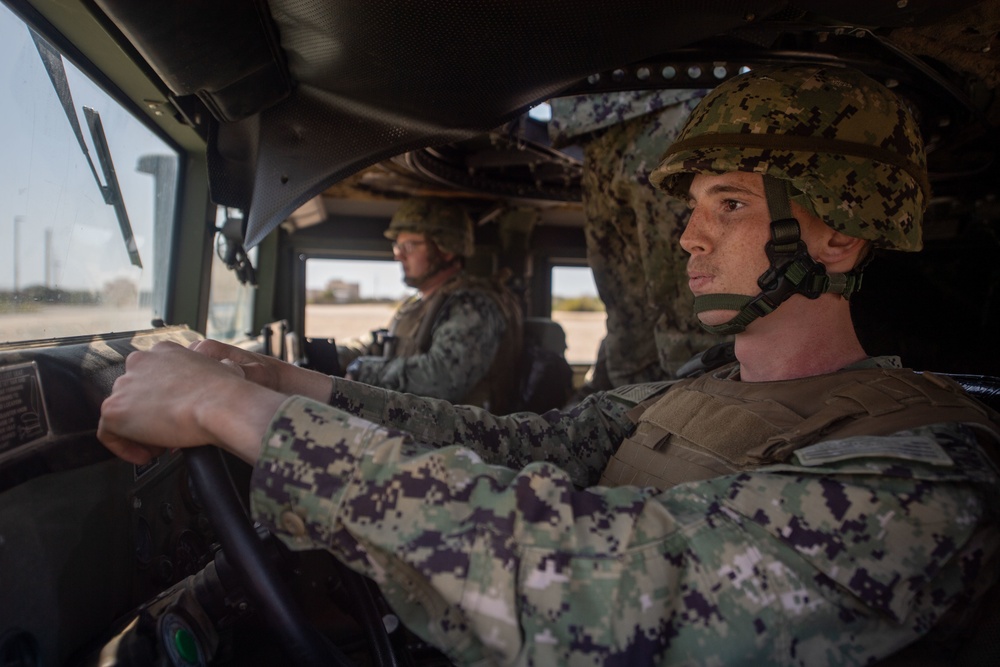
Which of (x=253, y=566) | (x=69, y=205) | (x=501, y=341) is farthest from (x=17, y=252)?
(x=501, y=341)

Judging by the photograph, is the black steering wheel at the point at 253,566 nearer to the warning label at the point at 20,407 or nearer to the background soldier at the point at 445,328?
the warning label at the point at 20,407

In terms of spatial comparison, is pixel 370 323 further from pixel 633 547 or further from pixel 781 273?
pixel 633 547

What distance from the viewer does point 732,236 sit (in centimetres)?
134

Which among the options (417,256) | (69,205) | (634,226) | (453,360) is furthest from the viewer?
(417,256)

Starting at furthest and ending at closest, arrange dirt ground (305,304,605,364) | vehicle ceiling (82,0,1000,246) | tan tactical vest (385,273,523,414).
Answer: dirt ground (305,304,605,364)
tan tactical vest (385,273,523,414)
vehicle ceiling (82,0,1000,246)

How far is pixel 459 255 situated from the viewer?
13.3 ft

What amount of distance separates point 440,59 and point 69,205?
2.83ft

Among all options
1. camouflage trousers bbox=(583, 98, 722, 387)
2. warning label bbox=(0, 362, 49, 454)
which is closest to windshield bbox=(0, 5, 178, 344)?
warning label bbox=(0, 362, 49, 454)

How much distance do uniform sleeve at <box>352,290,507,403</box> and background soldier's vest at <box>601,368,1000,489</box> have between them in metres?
1.98

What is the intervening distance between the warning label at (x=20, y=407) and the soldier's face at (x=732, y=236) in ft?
3.75

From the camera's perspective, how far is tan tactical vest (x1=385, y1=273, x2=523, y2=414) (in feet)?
12.2

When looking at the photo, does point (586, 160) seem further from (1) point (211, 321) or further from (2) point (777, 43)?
(1) point (211, 321)

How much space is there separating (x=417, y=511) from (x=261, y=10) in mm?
946

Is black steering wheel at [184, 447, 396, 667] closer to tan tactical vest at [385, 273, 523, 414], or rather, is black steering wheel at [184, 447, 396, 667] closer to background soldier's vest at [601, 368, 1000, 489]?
background soldier's vest at [601, 368, 1000, 489]
